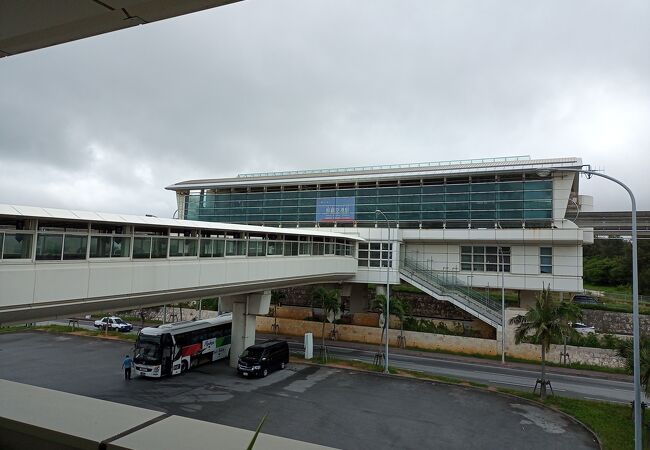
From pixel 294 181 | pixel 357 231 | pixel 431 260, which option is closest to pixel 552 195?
pixel 431 260

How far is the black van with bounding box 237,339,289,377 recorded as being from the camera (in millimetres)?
22766

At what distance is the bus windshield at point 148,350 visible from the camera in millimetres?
22125

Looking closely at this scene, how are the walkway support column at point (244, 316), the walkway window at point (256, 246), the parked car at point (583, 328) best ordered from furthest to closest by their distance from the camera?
the parked car at point (583, 328), the walkway support column at point (244, 316), the walkway window at point (256, 246)

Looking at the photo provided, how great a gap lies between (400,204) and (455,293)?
10636mm

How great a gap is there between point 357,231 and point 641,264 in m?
38.9

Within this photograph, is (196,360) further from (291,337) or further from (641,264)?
(641,264)

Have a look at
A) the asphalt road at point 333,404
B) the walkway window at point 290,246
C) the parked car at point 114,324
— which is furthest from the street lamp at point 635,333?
the parked car at point 114,324

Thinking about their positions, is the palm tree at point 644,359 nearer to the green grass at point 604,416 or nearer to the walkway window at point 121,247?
the green grass at point 604,416

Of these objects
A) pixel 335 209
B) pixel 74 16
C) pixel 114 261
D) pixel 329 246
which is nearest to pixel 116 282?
pixel 114 261

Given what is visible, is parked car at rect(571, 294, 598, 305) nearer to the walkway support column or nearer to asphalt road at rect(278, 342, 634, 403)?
asphalt road at rect(278, 342, 634, 403)

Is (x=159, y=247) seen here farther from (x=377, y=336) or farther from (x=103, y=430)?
(x=377, y=336)

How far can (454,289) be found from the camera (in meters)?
34.3

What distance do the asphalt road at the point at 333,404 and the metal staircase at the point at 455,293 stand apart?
449 inches

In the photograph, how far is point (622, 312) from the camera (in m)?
37.6
